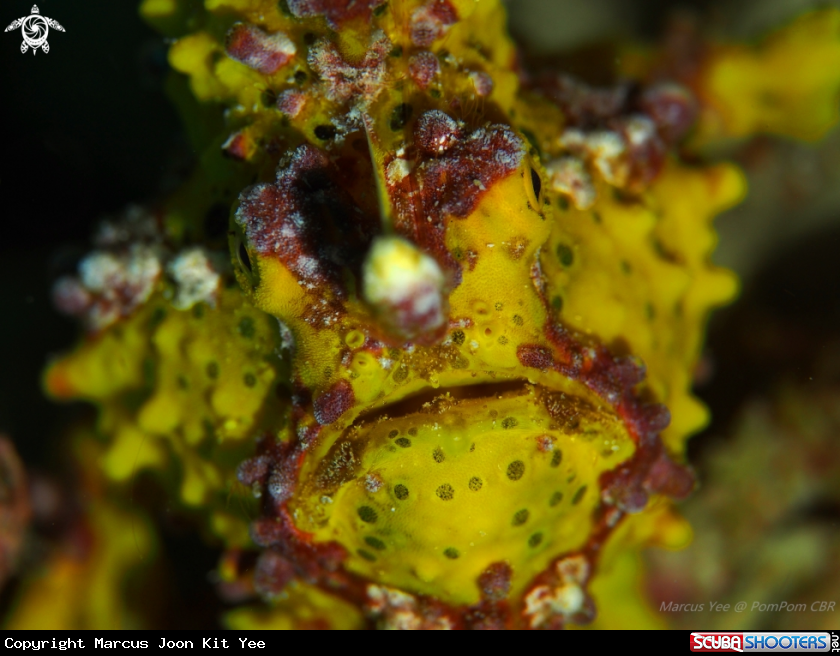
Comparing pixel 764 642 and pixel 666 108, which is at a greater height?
pixel 666 108

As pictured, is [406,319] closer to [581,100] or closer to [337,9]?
[337,9]

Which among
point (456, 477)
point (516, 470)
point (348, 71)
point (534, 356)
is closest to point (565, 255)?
point (534, 356)

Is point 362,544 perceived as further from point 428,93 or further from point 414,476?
point 428,93

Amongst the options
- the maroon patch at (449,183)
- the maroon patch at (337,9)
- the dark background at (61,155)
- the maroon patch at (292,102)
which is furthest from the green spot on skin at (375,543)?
the dark background at (61,155)

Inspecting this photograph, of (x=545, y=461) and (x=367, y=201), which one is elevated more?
(x=367, y=201)

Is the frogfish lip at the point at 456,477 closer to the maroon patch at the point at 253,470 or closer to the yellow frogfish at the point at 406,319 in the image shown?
the yellow frogfish at the point at 406,319

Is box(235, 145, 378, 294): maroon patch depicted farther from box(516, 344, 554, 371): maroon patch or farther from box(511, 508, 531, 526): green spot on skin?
box(511, 508, 531, 526): green spot on skin

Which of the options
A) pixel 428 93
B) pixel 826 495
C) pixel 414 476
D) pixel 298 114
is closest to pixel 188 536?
pixel 414 476
